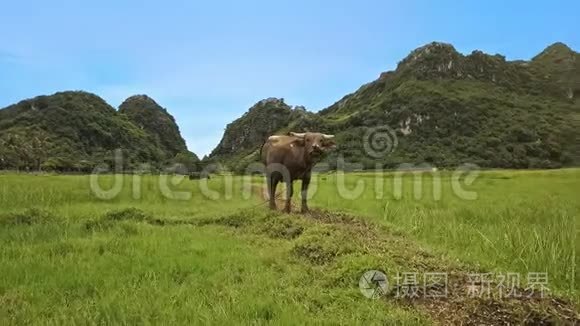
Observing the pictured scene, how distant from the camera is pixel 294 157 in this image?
12.8 m

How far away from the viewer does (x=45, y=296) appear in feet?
17.8

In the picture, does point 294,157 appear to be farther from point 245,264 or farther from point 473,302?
point 473,302

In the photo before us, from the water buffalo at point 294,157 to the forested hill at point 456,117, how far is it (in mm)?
67844

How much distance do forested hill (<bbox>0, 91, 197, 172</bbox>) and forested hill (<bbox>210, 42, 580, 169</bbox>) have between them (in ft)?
64.9

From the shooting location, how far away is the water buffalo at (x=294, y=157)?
39.8 feet

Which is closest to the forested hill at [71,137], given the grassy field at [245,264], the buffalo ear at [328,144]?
the buffalo ear at [328,144]

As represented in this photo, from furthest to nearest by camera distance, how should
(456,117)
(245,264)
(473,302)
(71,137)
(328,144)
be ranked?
(456,117) < (71,137) < (328,144) < (245,264) < (473,302)

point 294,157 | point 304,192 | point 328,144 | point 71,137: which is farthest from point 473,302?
point 71,137

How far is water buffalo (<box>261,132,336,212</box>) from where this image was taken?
1212 cm

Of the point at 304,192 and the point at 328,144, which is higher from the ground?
the point at 328,144

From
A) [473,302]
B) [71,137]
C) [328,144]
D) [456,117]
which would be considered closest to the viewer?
[473,302]

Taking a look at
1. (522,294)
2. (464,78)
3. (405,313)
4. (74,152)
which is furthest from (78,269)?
(464,78)

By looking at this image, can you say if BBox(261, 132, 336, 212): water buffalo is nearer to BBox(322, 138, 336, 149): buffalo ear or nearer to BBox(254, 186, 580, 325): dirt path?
BBox(322, 138, 336, 149): buffalo ear

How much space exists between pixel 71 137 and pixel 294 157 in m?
87.4
